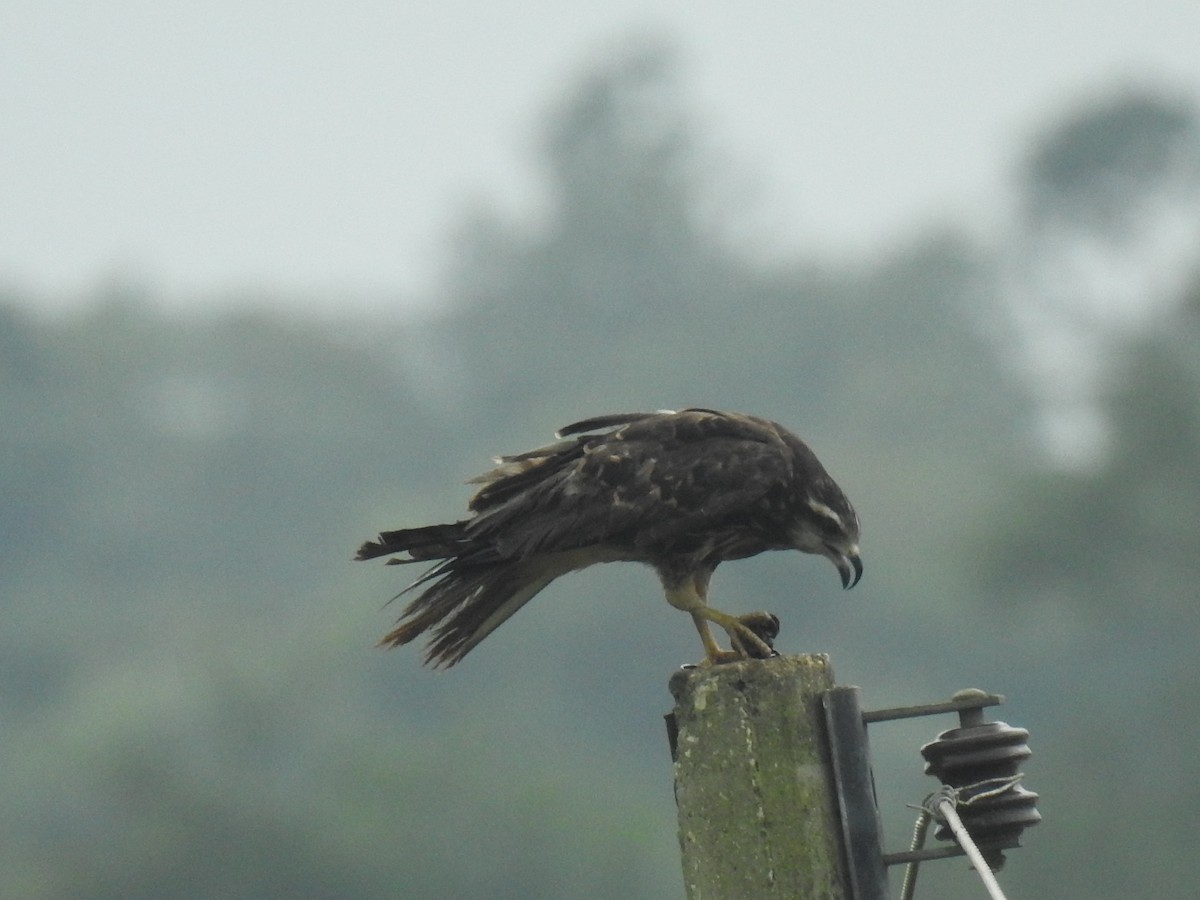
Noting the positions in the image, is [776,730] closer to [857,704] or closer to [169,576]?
[857,704]

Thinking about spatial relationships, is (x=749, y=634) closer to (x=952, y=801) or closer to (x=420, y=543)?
(x=420, y=543)

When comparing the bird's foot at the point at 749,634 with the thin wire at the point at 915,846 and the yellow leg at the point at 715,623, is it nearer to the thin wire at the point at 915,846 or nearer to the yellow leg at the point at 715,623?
the yellow leg at the point at 715,623

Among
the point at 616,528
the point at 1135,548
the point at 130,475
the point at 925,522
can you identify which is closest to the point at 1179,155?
the point at 925,522

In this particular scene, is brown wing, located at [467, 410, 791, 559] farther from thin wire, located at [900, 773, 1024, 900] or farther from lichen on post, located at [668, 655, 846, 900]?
thin wire, located at [900, 773, 1024, 900]

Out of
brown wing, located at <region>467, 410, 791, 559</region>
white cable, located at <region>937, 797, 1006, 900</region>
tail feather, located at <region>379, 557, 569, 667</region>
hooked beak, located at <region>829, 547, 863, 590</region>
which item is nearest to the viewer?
white cable, located at <region>937, 797, 1006, 900</region>

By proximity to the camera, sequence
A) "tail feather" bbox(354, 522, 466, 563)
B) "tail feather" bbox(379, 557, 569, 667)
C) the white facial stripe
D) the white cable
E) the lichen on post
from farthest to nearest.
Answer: the white facial stripe
"tail feather" bbox(379, 557, 569, 667)
"tail feather" bbox(354, 522, 466, 563)
the lichen on post
the white cable

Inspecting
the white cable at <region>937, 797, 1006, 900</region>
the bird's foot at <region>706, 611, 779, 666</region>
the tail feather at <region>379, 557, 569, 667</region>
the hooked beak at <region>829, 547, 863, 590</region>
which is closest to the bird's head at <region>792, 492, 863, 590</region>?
the hooked beak at <region>829, 547, 863, 590</region>

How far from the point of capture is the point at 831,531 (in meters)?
7.92

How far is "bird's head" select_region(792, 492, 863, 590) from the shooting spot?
789 cm

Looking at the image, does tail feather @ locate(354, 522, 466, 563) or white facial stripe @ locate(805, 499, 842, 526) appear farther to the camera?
white facial stripe @ locate(805, 499, 842, 526)

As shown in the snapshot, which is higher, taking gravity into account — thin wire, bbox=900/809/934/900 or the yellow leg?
the yellow leg

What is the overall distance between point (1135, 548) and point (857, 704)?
44.7 meters

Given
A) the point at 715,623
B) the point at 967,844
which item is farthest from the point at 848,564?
the point at 967,844

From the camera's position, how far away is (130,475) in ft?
262
